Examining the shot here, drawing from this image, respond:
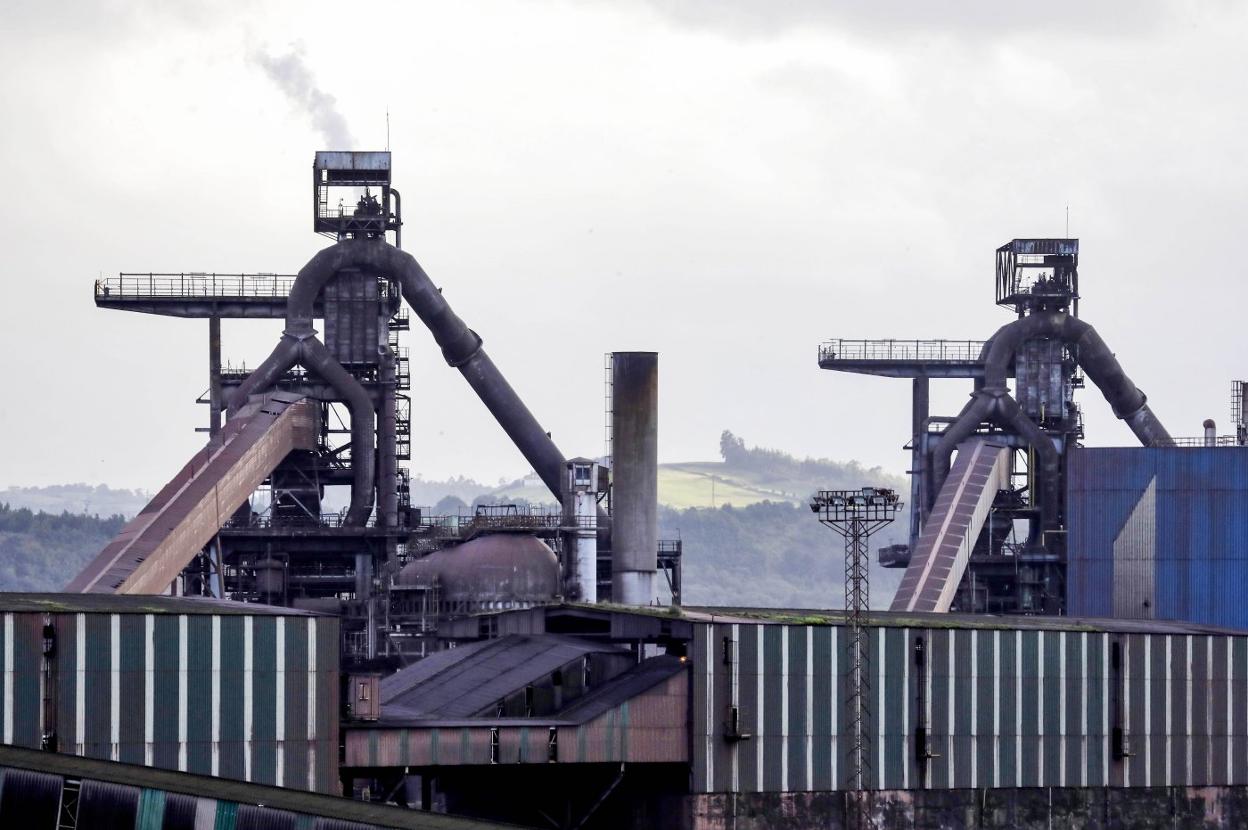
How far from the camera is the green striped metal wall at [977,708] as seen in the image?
6238 centimetres

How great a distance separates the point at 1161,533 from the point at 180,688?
177ft

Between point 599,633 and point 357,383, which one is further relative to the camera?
point 357,383

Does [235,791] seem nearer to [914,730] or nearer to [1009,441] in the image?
[914,730]

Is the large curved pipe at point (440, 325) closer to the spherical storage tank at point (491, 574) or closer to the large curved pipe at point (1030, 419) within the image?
the spherical storage tank at point (491, 574)

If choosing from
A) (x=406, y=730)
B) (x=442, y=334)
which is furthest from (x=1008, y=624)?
(x=442, y=334)

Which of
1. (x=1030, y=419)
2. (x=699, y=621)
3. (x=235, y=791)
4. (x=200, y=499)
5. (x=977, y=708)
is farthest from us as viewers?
(x=1030, y=419)

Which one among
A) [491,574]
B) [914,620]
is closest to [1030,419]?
[491,574]

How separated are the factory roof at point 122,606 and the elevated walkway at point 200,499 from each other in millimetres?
21101

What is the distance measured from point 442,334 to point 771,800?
1727 inches

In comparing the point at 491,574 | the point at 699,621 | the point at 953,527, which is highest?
the point at 953,527

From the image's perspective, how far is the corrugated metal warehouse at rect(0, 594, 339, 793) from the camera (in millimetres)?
53062

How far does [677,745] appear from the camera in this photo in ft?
203

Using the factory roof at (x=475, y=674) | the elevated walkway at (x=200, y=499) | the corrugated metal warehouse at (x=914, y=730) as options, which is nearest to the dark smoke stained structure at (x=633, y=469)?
the elevated walkway at (x=200, y=499)

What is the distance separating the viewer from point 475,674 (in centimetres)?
7044
